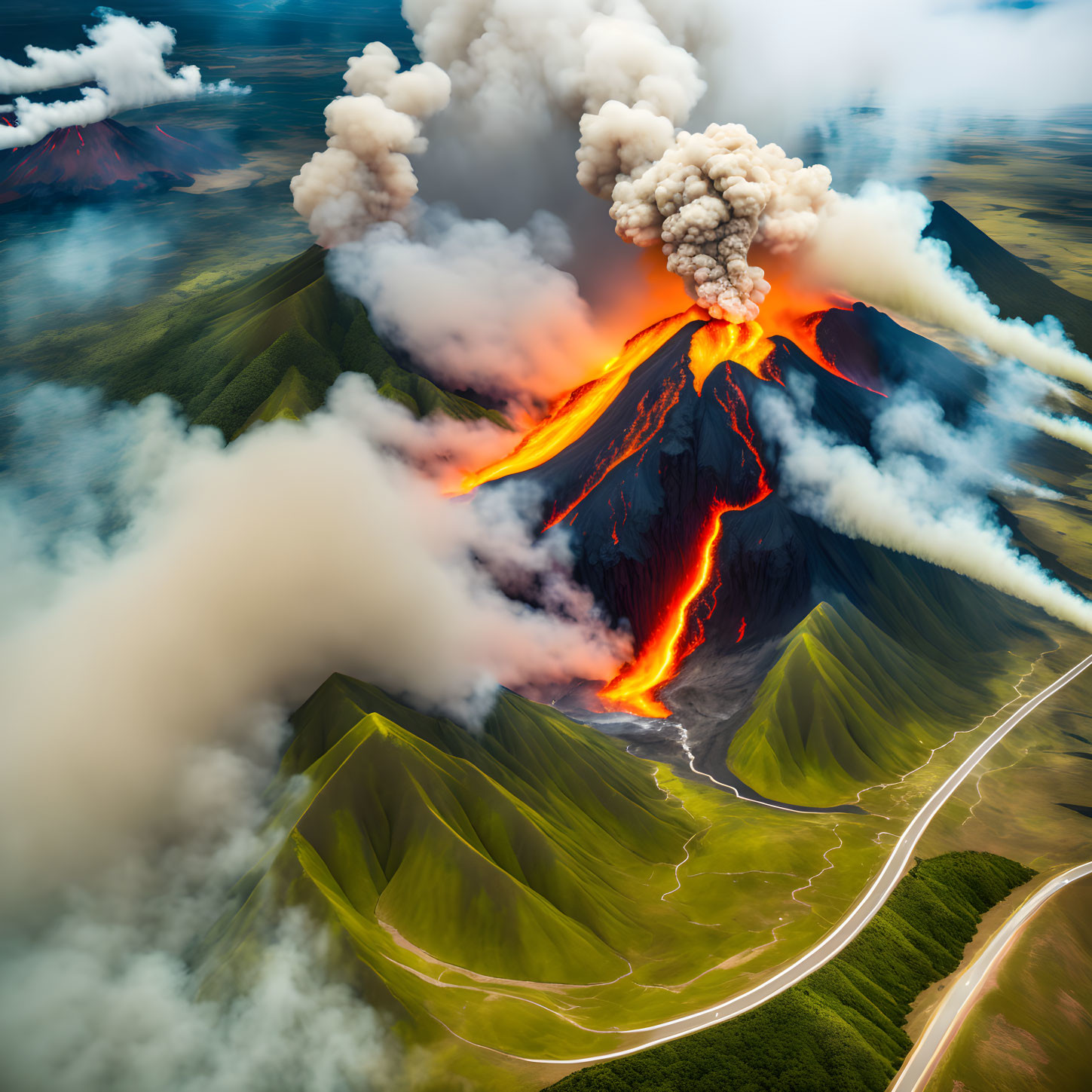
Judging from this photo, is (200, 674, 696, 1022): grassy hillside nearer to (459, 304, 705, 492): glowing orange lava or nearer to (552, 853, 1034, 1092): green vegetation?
(552, 853, 1034, 1092): green vegetation

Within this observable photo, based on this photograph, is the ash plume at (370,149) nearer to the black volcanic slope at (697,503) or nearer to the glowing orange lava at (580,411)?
the glowing orange lava at (580,411)

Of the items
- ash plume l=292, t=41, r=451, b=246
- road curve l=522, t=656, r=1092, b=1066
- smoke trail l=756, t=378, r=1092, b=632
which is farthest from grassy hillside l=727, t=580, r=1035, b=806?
ash plume l=292, t=41, r=451, b=246

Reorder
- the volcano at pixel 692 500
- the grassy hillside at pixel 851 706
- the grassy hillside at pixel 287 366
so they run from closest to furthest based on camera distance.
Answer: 1. the grassy hillside at pixel 851 706
2. the volcano at pixel 692 500
3. the grassy hillside at pixel 287 366

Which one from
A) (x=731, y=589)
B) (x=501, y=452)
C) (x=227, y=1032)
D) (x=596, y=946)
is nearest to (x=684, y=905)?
(x=596, y=946)

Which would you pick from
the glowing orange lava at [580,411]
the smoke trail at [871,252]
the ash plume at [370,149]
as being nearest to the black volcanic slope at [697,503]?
the glowing orange lava at [580,411]

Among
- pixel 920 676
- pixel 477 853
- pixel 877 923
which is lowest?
pixel 920 676

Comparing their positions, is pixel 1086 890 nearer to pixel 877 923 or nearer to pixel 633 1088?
pixel 877 923
